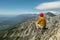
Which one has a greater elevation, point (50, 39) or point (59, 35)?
point (59, 35)

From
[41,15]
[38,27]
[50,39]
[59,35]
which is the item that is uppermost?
[41,15]

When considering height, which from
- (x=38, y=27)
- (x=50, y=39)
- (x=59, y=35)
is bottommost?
(x=50, y=39)

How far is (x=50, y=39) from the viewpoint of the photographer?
59781 millimetres

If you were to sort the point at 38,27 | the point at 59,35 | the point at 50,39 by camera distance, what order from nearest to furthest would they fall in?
the point at 38,27, the point at 59,35, the point at 50,39

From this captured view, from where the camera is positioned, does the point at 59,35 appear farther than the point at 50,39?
No

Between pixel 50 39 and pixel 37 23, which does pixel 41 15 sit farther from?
pixel 50 39

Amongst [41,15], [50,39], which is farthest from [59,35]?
[41,15]

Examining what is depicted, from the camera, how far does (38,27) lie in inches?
872

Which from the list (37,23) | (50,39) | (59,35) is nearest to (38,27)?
(37,23)

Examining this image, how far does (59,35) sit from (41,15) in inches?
952

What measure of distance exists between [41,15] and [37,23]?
1505 mm

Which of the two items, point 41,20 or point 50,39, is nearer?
point 41,20

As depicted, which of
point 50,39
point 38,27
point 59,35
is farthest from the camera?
point 50,39

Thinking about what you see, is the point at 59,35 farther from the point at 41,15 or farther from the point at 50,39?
the point at 41,15
